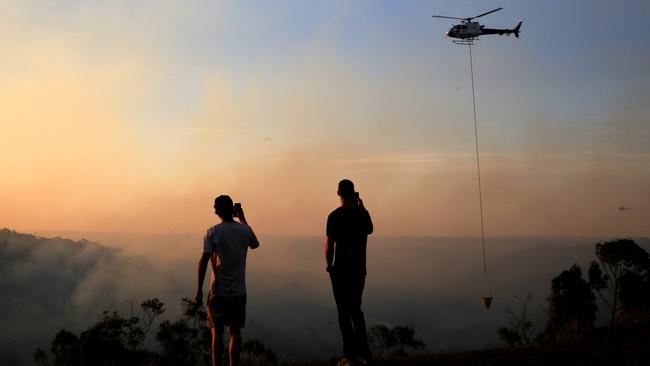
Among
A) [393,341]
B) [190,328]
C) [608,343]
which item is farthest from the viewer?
[393,341]

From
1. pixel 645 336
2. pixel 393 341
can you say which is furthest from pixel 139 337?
pixel 645 336

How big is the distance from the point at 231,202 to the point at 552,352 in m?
5.31

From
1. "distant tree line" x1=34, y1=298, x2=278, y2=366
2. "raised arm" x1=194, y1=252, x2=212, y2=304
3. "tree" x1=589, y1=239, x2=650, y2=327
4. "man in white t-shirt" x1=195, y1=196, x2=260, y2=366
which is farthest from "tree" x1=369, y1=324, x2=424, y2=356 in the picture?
"raised arm" x1=194, y1=252, x2=212, y2=304

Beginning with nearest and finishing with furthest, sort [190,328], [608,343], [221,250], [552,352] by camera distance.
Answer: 1. [221,250]
2. [552,352]
3. [608,343]
4. [190,328]

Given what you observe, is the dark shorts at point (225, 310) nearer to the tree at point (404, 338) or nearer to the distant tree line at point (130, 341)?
the distant tree line at point (130, 341)

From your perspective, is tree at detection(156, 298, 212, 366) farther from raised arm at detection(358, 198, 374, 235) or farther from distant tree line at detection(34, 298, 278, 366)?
raised arm at detection(358, 198, 374, 235)

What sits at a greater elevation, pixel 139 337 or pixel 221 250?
pixel 221 250

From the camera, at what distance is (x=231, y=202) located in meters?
7.10

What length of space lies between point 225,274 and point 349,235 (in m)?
1.63

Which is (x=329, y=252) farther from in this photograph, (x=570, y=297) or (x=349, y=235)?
(x=570, y=297)

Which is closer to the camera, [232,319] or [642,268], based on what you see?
[232,319]

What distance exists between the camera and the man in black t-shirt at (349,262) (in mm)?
7352

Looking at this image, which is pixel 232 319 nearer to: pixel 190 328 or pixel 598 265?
pixel 598 265

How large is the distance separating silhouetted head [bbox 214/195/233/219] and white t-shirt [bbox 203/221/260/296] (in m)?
0.10
